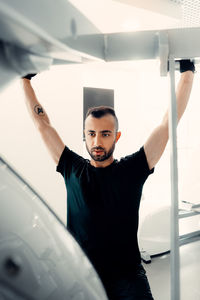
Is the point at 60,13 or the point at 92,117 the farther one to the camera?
the point at 92,117

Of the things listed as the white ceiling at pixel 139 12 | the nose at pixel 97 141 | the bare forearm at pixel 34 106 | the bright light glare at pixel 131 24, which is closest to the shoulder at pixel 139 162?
the nose at pixel 97 141

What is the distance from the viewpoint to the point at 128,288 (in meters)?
1.05

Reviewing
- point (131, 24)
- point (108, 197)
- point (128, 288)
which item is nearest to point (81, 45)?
point (108, 197)

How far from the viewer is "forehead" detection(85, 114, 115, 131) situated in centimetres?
125

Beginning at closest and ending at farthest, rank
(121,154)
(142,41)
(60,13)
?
1. (60,13)
2. (142,41)
3. (121,154)

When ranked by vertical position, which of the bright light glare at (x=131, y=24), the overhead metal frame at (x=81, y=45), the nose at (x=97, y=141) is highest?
the bright light glare at (x=131, y=24)

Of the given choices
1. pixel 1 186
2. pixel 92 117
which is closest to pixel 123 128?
pixel 92 117

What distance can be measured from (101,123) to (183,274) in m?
1.72

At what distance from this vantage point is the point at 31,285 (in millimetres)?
256

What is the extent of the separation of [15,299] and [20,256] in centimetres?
4

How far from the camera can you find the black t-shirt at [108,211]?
1.10 meters

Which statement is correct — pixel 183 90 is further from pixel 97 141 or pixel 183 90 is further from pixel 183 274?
pixel 183 274

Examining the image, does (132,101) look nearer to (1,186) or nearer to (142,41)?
(142,41)

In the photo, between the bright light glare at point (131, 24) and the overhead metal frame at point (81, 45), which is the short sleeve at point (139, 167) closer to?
the overhead metal frame at point (81, 45)
